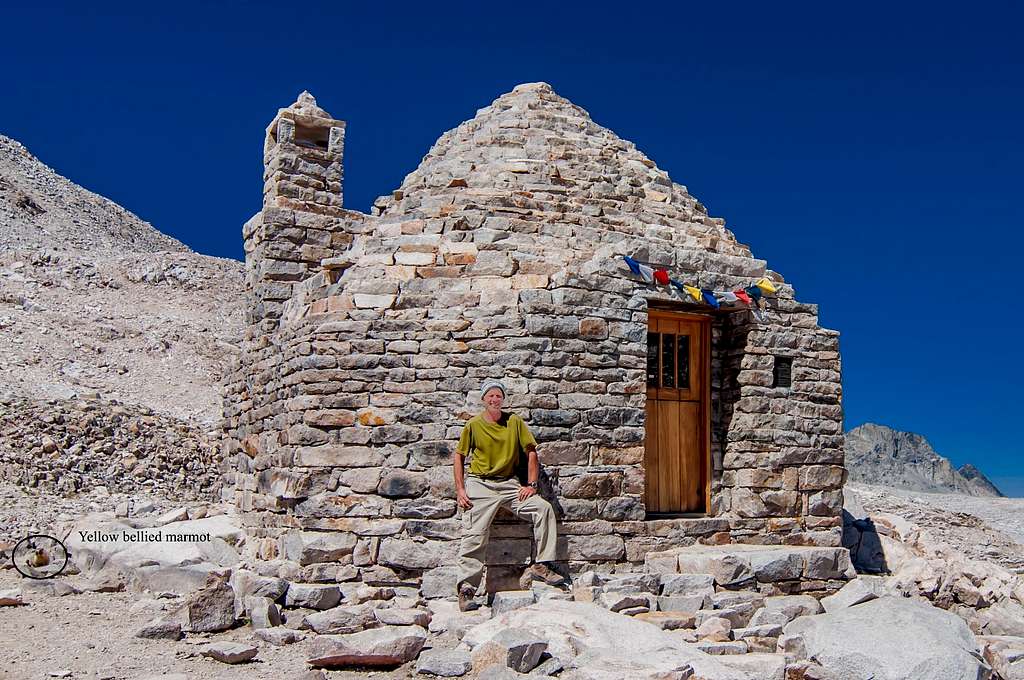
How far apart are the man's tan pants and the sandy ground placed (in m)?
1.41

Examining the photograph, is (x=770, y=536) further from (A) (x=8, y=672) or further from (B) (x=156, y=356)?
(B) (x=156, y=356)

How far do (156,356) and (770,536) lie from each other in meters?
20.0

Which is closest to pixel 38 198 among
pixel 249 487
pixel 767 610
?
pixel 249 487

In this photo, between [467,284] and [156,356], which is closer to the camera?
[467,284]

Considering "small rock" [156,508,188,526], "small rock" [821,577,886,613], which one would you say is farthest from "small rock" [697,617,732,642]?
"small rock" [156,508,188,526]

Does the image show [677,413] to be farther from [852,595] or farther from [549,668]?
[549,668]

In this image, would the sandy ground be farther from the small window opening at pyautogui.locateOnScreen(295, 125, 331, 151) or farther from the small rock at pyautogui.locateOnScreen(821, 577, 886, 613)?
the small window opening at pyautogui.locateOnScreen(295, 125, 331, 151)

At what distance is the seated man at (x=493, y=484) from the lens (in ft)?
28.1

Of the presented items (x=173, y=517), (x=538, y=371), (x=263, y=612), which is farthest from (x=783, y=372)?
(x=173, y=517)

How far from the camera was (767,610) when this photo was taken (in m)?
8.31

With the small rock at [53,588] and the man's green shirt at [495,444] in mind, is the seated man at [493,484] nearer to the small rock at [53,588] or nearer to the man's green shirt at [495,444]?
the man's green shirt at [495,444]

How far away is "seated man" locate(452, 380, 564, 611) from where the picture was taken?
28.1 feet

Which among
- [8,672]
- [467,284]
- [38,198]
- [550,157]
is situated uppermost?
[38,198]

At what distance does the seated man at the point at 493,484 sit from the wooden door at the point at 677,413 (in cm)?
207
